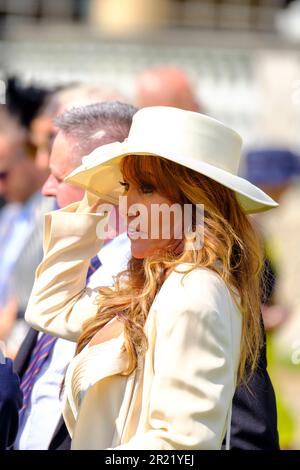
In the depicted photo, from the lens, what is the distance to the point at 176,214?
2.56 m

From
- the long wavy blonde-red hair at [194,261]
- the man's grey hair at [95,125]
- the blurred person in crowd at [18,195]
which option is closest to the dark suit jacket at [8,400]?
the long wavy blonde-red hair at [194,261]

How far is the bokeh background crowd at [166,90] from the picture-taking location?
457 centimetres

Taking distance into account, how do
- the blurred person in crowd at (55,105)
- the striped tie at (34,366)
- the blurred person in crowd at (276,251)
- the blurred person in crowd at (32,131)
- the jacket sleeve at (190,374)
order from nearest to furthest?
the jacket sleeve at (190,374) → the striped tie at (34,366) → the blurred person in crowd at (55,105) → the blurred person in crowd at (32,131) → the blurred person in crowd at (276,251)

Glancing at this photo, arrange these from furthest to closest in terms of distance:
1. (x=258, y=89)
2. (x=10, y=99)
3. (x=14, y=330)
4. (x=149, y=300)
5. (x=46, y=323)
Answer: (x=258, y=89) < (x=10, y=99) < (x=14, y=330) < (x=46, y=323) < (x=149, y=300)

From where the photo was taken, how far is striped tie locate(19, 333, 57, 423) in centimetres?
322

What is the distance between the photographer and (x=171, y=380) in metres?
2.36

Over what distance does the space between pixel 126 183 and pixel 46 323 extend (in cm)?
39

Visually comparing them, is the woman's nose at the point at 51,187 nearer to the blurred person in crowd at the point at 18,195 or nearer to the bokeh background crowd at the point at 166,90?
the bokeh background crowd at the point at 166,90

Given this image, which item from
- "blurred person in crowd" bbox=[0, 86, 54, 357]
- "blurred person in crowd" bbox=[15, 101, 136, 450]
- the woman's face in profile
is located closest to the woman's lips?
the woman's face in profile

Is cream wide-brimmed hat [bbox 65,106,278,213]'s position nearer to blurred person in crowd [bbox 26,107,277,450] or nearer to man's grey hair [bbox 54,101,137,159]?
blurred person in crowd [bbox 26,107,277,450]

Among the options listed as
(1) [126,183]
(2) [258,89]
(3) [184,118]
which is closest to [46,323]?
(1) [126,183]

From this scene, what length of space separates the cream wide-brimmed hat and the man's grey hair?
563 millimetres

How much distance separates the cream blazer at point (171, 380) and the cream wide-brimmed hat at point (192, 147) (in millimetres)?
223

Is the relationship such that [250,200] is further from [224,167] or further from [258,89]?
[258,89]
